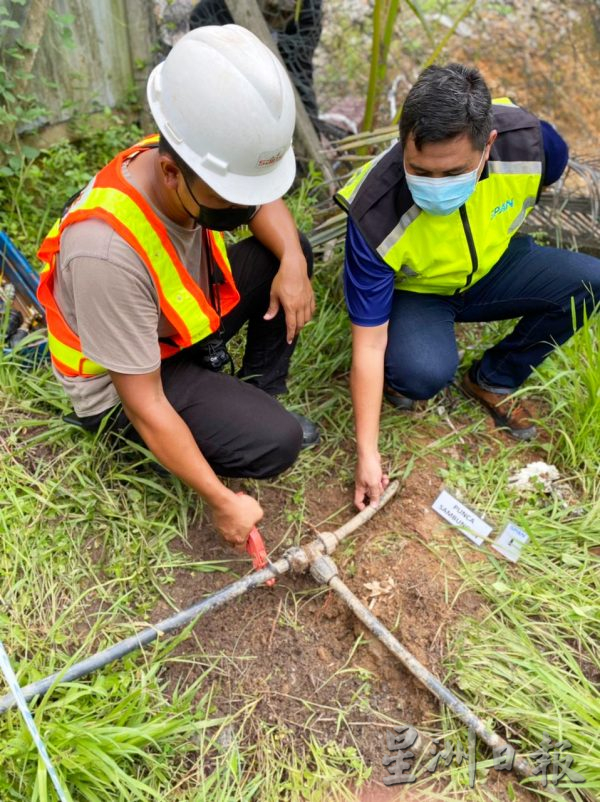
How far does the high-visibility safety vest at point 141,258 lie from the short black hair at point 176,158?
156 millimetres

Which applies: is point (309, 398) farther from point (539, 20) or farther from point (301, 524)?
point (539, 20)

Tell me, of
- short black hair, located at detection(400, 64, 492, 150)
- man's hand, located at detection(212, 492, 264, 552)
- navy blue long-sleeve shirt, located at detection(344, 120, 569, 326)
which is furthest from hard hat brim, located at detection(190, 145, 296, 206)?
man's hand, located at detection(212, 492, 264, 552)

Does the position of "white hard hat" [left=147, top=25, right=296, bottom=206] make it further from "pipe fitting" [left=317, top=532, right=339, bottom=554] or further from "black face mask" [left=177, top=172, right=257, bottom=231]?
"pipe fitting" [left=317, top=532, right=339, bottom=554]

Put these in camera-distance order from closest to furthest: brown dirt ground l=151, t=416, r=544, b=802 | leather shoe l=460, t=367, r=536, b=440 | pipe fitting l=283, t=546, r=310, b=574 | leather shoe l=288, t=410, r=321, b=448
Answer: brown dirt ground l=151, t=416, r=544, b=802 < pipe fitting l=283, t=546, r=310, b=574 < leather shoe l=288, t=410, r=321, b=448 < leather shoe l=460, t=367, r=536, b=440

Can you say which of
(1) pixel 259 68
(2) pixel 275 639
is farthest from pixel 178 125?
(2) pixel 275 639

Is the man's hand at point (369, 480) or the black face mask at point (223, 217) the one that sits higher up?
the black face mask at point (223, 217)

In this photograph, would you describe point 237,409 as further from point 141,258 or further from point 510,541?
point 510,541

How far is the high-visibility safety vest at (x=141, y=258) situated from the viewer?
5.08ft

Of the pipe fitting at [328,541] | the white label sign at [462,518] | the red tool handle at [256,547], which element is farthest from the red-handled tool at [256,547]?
the white label sign at [462,518]

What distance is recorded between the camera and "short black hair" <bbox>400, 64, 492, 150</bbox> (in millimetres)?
1637

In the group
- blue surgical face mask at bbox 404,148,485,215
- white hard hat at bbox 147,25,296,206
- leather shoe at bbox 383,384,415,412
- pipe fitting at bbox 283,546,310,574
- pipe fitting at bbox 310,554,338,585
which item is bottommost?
leather shoe at bbox 383,384,415,412

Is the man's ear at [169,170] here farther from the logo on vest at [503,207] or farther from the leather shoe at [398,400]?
the leather shoe at [398,400]

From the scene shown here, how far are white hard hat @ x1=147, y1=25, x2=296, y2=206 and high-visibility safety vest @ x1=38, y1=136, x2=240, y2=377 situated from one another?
217mm

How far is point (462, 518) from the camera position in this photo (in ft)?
7.21
